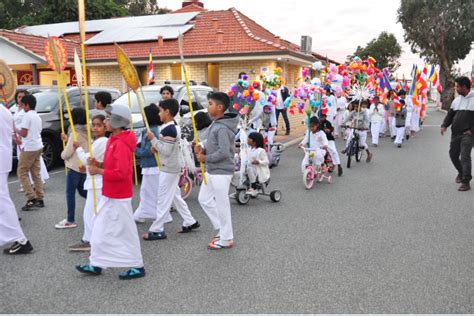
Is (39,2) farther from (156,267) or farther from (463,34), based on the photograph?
(156,267)

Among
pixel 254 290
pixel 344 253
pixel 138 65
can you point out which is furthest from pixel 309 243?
pixel 138 65

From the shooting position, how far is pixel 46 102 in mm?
11062

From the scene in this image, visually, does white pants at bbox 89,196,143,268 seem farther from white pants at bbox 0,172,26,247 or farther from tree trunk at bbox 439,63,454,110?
tree trunk at bbox 439,63,454,110

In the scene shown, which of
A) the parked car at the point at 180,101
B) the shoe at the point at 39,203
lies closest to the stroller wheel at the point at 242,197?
the parked car at the point at 180,101

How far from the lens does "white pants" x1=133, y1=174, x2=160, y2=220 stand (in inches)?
245

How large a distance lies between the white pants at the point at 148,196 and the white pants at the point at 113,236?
183 cm

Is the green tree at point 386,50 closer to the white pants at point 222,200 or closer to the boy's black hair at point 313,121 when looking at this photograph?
the boy's black hair at point 313,121

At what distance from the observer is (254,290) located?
→ 420 centimetres

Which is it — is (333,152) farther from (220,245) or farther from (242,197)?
(220,245)

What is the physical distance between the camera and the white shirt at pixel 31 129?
6.99 m

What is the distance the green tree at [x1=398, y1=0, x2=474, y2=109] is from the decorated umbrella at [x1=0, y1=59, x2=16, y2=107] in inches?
1553

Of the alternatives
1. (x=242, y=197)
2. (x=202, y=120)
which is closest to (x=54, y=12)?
(x=202, y=120)

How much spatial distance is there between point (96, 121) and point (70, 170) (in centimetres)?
143

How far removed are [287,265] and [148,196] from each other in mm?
2325
